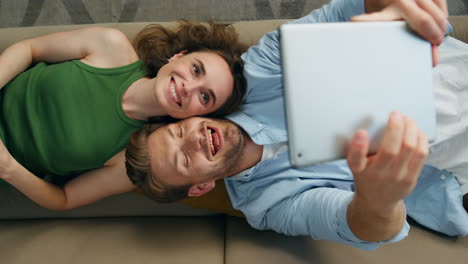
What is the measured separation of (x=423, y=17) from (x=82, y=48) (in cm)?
89

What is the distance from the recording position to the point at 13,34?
1.15m

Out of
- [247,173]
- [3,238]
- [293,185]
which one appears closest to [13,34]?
[3,238]

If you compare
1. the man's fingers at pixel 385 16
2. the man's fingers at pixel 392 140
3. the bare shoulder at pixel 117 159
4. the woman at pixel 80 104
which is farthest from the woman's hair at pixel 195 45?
the man's fingers at pixel 392 140

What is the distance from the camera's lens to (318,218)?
854 mm

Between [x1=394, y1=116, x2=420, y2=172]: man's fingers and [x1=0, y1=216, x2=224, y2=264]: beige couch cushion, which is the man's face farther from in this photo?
[x1=394, y1=116, x2=420, y2=172]: man's fingers

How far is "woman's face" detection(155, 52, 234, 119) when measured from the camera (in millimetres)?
929

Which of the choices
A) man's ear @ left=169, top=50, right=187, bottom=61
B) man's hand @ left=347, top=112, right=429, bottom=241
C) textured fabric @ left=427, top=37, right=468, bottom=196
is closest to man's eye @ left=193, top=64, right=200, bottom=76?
man's ear @ left=169, top=50, right=187, bottom=61

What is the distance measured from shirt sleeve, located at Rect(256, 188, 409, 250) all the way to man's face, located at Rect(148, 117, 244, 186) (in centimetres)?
19

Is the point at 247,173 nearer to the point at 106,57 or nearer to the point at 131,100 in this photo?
the point at 131,100

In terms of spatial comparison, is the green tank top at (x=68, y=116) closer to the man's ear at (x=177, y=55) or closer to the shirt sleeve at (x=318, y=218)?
the man's ear at (x=177, y=55)

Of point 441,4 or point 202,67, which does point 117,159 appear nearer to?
point 202,67

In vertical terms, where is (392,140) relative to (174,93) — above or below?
above

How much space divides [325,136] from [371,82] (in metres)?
0.12

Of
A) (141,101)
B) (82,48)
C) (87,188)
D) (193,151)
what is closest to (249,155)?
(193,151)
